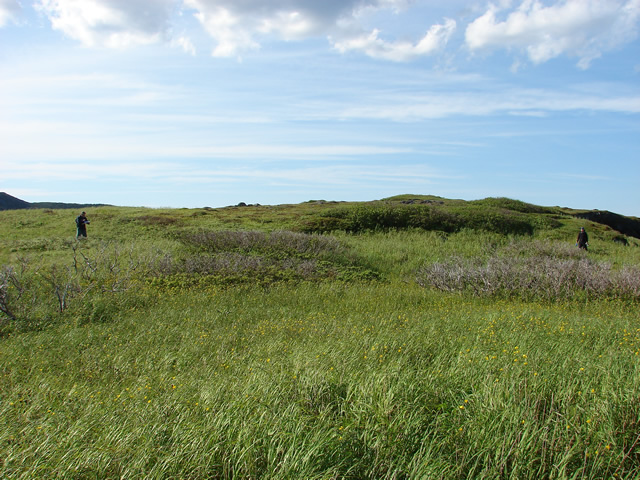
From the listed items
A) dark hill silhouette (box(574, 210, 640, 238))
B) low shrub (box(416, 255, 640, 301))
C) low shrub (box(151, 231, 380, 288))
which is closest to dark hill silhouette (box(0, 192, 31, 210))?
low shrub (box(151, 231, 380, 288))

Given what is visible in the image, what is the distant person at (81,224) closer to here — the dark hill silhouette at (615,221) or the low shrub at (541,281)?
the low shrub at (541,281)

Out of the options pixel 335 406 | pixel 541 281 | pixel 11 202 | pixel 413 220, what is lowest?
pixel 335 406

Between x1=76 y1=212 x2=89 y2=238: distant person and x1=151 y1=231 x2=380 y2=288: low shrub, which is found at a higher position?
x1=76 y1=212 x2=89 y2=238: distant person

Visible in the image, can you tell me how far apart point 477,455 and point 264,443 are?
1721 mm

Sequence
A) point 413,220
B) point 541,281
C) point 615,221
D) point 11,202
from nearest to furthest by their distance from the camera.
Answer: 1. point 541,281
2. point 413,220
3. point 615,221
4. point 11,202

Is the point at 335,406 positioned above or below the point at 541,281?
below

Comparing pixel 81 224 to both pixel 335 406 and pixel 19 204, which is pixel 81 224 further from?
pixel 19 204

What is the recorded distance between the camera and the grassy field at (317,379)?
11.5 ft

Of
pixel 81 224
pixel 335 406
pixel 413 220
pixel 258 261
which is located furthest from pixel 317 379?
pixel 413 220

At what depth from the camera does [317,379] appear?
15.4ft

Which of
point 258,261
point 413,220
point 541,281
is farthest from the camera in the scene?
point 413,220

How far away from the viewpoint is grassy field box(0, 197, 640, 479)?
3510mm

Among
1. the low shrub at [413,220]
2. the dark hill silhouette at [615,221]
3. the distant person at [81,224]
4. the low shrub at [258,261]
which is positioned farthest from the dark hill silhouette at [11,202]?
the dark hill silhouette at [615,221]

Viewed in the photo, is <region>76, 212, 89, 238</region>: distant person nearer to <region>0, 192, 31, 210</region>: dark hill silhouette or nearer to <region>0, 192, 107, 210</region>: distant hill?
<region>0, 192, 107, 210</region>: distant hill
